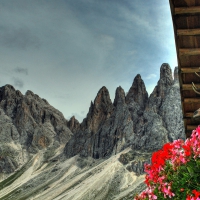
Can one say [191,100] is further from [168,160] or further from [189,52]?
[168,160]

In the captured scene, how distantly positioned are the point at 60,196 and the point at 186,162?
161137 millimetres

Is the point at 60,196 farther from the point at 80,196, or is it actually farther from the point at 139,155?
the point at 139,155

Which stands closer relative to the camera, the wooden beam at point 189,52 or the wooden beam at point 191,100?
the wooden beam at point 189,52

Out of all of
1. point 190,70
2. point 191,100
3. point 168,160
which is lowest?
point 168,160

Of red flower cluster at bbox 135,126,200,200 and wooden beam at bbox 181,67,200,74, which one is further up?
wooden beam at bbox 181,67,200,74

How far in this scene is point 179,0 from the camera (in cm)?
667

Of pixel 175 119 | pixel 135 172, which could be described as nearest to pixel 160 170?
pixel 135 172

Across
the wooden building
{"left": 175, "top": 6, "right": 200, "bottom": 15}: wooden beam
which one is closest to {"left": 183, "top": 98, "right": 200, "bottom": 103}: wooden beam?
the wooden building

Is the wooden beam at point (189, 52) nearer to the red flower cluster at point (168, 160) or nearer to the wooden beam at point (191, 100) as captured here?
the red flower cluster at point (168, 160)

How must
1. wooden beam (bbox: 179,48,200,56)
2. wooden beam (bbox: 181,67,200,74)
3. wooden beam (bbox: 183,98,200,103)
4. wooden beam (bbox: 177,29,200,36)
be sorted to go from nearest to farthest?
wooden beam (bbox: 177,29,200,36), wooden beam (bbox: 179,48,200,56), wooden beam (bbox: 181,67,200,74), wooden beam (bbox: 183,98,200,103)

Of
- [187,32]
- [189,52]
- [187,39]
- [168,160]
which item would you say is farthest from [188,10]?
[168,160]

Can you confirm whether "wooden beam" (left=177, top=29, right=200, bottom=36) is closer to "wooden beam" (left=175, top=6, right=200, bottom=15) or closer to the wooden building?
the wooden building

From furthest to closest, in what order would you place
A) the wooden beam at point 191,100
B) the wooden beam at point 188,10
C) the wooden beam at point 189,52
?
the wooden beam at point 191,100, the wooden beam at point 189,52, the wooden beam at point 188,10

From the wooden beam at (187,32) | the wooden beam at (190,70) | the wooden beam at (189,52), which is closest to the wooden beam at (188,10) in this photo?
the wooden beam at (187,32)
